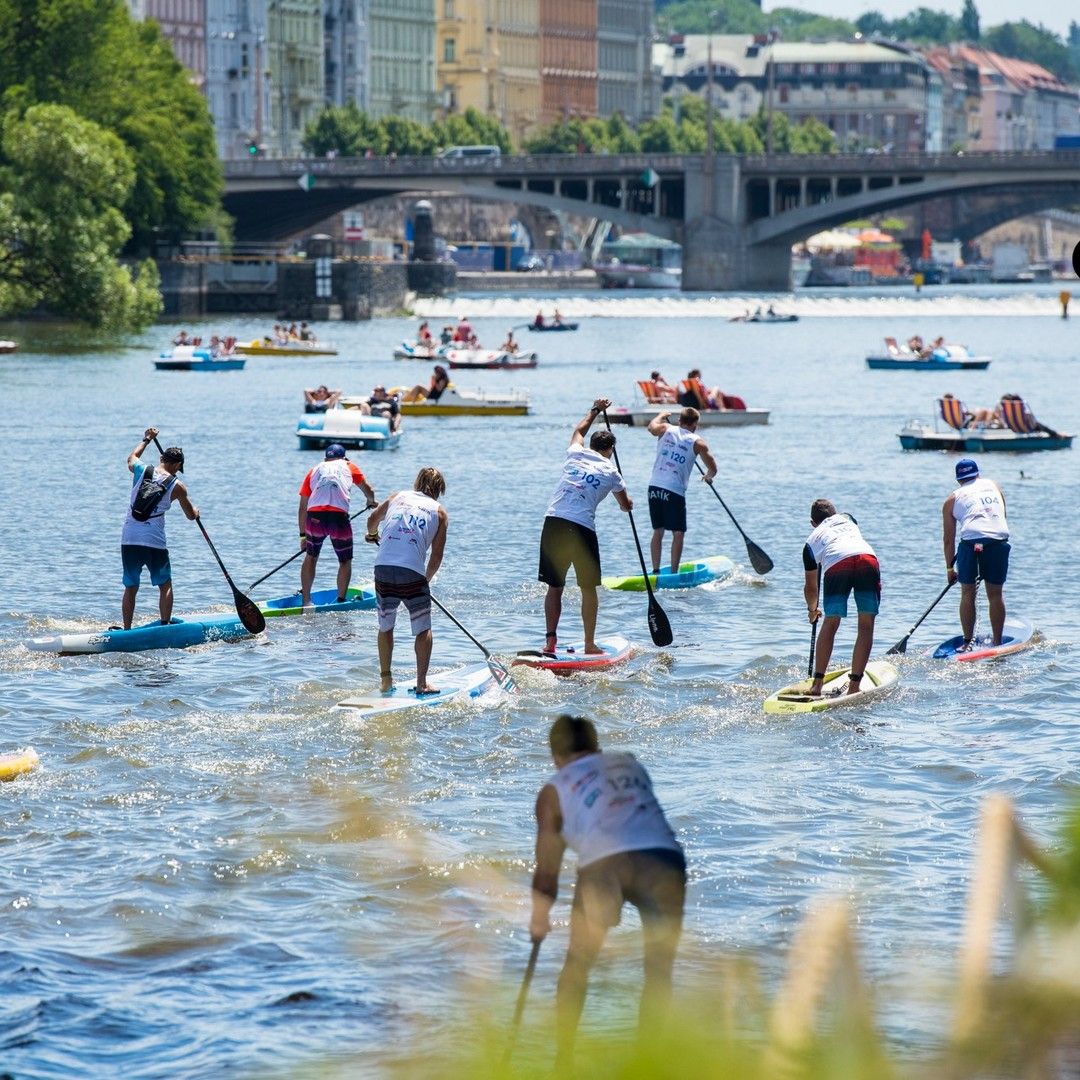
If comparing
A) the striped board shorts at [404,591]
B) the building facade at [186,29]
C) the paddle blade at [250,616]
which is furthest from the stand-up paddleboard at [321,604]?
the building facade at [186,29]

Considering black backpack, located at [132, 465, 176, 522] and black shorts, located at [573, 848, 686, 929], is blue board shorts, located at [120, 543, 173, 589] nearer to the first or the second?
black backpack, located at [132, 465, 176, 522]

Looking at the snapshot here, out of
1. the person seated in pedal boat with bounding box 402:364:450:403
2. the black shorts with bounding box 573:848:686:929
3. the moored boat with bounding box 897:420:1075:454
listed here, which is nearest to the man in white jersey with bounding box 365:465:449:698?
the black shorts with bounding box 573:848:686:929

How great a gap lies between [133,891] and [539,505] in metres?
23.8

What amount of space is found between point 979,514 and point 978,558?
341mm

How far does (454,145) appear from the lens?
170000mm

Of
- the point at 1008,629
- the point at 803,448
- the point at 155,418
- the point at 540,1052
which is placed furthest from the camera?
the point at 155,418

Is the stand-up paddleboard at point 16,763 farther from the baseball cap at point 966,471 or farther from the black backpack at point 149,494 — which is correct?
the baseball cap at point 966,471

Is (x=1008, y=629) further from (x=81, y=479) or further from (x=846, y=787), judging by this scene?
(x=81, y=479)

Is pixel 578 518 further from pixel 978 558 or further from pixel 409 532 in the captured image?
pixel 978 558

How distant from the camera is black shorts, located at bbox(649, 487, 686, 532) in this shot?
23.9 meters

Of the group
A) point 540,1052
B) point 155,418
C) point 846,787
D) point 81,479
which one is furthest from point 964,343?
point 540,1052

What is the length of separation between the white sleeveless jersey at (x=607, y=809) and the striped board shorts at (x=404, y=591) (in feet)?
25.3

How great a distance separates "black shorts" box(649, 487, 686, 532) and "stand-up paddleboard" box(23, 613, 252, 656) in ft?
14.1

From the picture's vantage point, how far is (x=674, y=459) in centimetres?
2378
